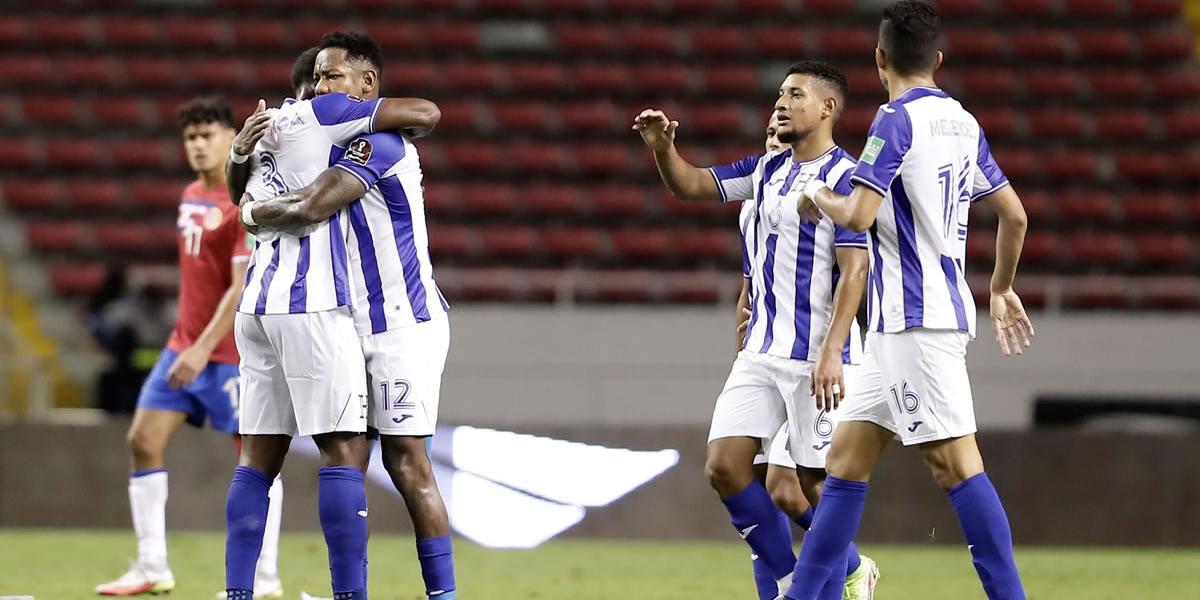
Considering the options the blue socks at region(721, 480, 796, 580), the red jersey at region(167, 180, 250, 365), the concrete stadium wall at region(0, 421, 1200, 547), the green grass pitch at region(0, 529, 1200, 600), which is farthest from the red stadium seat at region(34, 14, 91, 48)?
the blue socks at region(721, 480, 796, 580)

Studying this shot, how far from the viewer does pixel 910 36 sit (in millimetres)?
4781

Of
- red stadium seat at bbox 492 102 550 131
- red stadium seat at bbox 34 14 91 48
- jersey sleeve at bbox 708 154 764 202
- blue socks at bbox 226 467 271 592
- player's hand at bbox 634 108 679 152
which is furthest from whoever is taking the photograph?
red stadium seat at bbox 34 14 91 48

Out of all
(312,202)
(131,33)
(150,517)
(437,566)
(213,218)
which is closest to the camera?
(312,202)

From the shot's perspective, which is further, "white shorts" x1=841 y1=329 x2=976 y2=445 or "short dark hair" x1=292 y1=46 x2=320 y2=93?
"short dark hair" x1=292 y1=46 x2=320 y2=93

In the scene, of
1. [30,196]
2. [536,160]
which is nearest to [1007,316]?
[536,160]

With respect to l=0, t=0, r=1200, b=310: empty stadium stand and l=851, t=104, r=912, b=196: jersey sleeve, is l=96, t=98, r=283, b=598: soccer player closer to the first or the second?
l=851, t=104, r=912, b=196: jersey sleeve

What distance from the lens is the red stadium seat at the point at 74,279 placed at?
13.5 metres

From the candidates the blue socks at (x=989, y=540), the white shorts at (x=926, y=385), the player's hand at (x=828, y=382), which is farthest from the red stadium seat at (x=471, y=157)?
the blue socks at (x=989, y=540)

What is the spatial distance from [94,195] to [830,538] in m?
10.8

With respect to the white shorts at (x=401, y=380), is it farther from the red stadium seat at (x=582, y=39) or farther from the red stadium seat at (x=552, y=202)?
the red stadium seat at (x=582, y=39)

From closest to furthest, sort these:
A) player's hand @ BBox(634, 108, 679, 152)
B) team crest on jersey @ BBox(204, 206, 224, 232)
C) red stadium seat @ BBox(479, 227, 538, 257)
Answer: player's hand @ BBox(634, 108, 679, 152) → team crest on jersey @ BBox(204, 206, 224, 232) → red stadium seat @ BBox(479, 227, 538, 257)

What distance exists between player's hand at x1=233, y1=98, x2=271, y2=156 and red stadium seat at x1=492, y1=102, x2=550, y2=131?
32.3 ft

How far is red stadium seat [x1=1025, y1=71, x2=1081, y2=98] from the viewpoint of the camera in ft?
49.7

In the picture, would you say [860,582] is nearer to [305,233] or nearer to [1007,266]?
[1007,266]
